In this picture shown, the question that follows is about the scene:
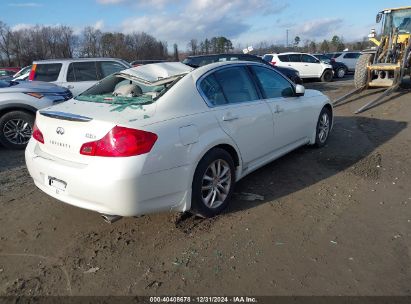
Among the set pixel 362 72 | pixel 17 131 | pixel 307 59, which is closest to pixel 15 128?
pixel 17 131

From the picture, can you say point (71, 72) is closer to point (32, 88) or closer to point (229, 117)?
point (32, 88)

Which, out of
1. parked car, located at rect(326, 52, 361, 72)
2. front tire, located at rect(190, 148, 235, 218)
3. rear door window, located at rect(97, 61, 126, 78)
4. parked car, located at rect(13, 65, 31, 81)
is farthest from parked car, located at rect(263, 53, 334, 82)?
front tire, located at rect(190, 148, 235, 218)

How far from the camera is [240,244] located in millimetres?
3445

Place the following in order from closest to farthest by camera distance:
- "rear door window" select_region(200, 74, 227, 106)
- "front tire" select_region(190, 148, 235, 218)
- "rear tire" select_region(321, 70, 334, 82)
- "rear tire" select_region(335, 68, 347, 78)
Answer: "front tire" select_region(190, 148, 235, 218)
"rear door window" select_region(200, 74, 227, 106)
"rear tire" select_region(321, 70, 334, 82)
"rear tire" select_region(335, 68, 347, 78)

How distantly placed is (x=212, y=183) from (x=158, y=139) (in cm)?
91

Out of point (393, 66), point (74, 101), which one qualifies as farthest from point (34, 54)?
point (74, 101)

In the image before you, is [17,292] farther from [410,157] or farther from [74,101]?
[410,157]

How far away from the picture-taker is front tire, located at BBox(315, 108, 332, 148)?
6.15m

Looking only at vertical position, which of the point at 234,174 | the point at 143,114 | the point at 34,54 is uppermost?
the point at 34,54

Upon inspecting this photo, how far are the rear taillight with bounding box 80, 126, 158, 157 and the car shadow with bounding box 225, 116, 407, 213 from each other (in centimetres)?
139

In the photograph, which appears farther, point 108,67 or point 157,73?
point 108,67

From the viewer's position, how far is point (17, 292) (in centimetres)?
290

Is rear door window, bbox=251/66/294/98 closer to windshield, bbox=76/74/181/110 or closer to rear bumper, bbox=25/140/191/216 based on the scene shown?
windshield, bbox=76/74/181/110

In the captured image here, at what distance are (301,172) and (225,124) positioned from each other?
1.81 metres
